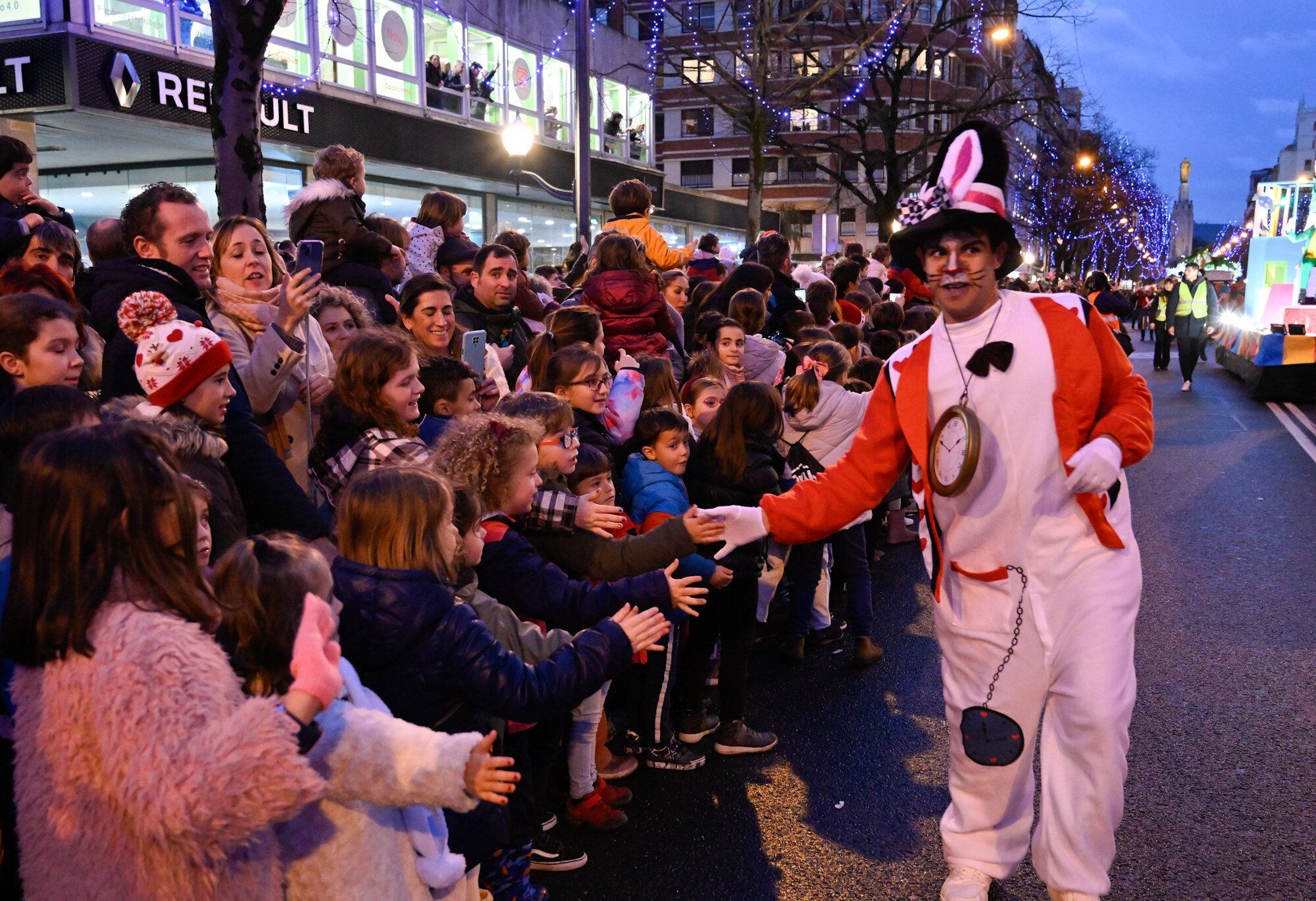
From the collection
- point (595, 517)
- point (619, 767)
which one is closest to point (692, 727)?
point (619, 767)

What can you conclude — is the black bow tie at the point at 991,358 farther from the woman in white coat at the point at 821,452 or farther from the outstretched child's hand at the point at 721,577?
the woman in white coat at the point at 821,452

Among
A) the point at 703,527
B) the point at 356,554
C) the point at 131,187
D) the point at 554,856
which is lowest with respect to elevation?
the point at 554,856

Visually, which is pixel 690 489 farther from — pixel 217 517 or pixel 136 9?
pixel 136 9

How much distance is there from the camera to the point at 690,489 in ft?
16.9

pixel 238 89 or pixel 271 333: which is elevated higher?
pixel 238 89

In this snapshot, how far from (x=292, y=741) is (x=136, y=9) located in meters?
15.1

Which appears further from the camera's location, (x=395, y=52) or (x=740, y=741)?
(x=395, y=52)

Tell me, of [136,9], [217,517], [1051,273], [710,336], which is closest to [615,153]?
[136,9]

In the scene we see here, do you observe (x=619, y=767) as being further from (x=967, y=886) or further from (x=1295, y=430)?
(x=1295, y=430)

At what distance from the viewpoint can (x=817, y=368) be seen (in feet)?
20.2

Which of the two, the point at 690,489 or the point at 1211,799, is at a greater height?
the point at 690,489

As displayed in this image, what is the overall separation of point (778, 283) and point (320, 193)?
176 inches

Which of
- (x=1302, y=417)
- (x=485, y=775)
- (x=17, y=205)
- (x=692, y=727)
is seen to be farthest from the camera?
(x=1302, y=417)

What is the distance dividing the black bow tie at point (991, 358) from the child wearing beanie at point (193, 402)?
233 cm
